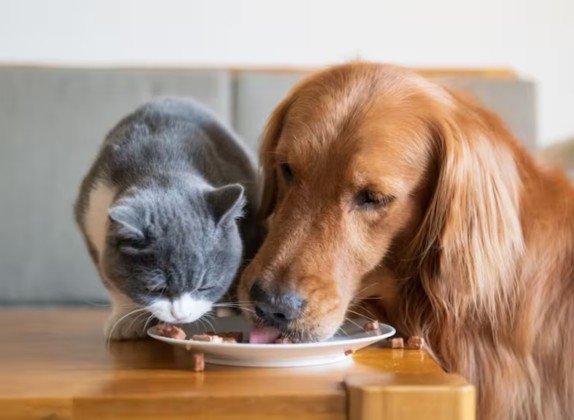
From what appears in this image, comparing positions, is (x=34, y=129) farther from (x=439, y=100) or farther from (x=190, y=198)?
(x=439, y=100)

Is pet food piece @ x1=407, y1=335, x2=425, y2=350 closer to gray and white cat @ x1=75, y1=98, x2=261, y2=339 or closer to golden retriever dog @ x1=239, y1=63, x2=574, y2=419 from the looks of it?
golden retriever dog @ x1=239, y1=63, x2=574, y2=419

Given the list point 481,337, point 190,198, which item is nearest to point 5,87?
point 190,198

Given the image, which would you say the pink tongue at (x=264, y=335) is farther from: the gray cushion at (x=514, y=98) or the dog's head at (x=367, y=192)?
the gray cushion at (x=514, y=98)

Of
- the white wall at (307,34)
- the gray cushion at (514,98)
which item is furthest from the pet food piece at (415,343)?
the white wall at (307,34)

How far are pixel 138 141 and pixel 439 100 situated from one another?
58 centimetres

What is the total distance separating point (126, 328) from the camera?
5.12 ft

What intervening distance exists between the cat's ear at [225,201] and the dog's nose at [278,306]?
0.57 feet

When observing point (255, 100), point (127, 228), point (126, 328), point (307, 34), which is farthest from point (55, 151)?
point (127, 228)

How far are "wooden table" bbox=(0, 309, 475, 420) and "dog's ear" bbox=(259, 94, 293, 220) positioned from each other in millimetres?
475

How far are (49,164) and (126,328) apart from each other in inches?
44.8

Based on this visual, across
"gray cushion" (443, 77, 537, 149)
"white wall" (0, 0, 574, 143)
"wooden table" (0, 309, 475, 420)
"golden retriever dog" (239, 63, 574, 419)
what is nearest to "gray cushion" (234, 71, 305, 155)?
"white wall" (0, 0, 574, 143)

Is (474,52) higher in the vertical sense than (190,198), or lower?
higher

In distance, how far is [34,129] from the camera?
2.55 meters

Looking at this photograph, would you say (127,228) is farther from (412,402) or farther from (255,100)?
(255,100)
